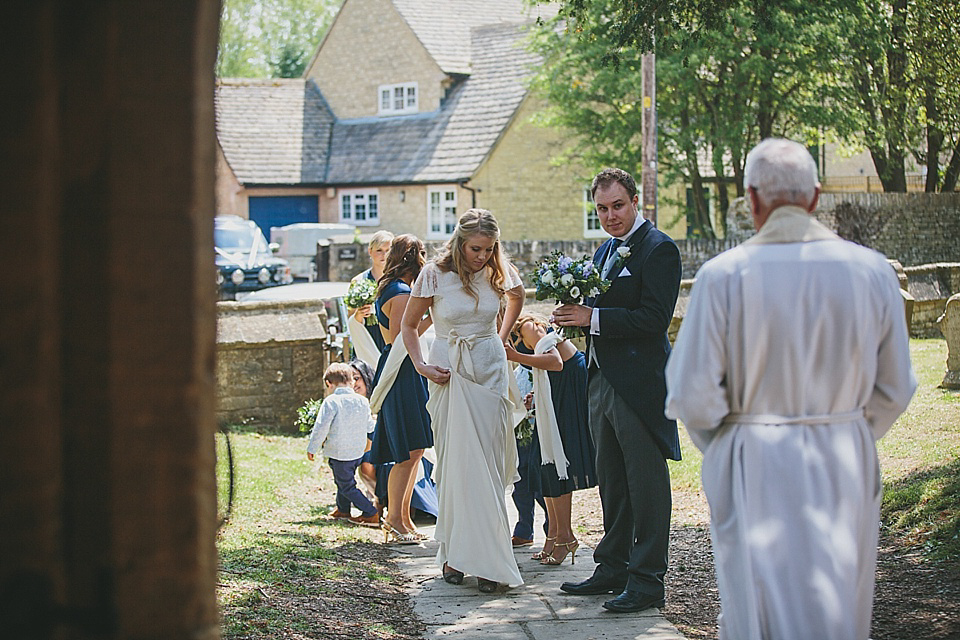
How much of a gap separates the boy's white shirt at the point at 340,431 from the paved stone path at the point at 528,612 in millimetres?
1549

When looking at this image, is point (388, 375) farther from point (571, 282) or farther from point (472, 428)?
point (571, 282)

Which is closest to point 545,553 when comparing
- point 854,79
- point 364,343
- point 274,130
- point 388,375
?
point 388,375

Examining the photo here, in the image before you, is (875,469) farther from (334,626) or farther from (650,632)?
(334,626)

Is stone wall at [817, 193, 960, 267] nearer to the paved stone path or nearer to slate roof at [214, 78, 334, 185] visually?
the paved stone path

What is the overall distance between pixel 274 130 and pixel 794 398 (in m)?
40.6

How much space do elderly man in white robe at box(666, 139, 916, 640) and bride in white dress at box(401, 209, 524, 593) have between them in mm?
2709

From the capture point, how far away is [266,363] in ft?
41.8

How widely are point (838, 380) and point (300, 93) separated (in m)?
42.5

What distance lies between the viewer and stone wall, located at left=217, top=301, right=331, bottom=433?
1262 cm

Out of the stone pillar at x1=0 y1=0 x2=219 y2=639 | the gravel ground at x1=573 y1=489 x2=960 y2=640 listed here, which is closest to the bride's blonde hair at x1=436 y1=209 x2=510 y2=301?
the gravel ground at x1=573 y1=489 x2=960 y2=640

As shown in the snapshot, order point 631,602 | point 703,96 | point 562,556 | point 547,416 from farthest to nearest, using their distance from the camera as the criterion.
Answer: point 703,96 → point 562,556 → point 547,416 → point 631,602

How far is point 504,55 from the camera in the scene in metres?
39.2

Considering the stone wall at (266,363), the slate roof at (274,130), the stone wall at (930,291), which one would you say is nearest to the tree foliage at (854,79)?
the stone wall at (930,291)

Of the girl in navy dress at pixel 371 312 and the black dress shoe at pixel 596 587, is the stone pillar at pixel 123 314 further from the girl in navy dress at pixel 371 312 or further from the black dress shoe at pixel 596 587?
the girl in navy dress at pixel 371 312
